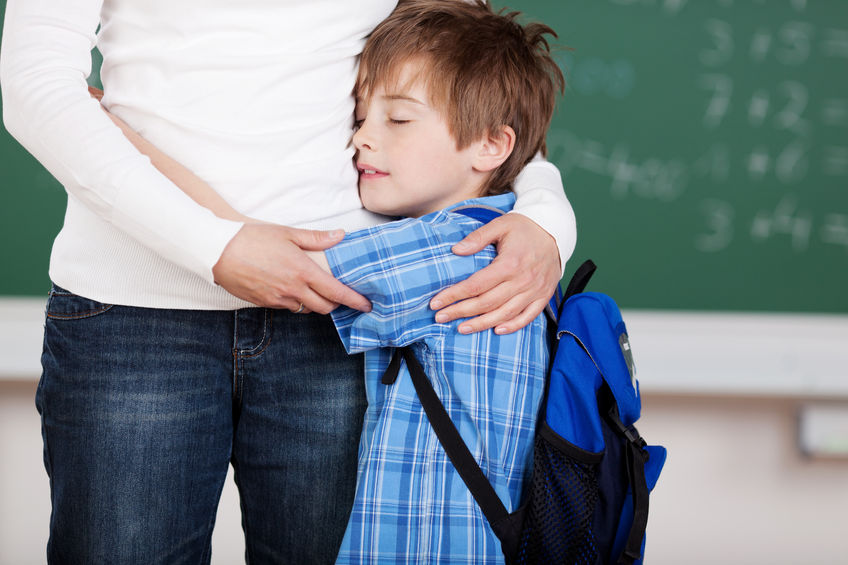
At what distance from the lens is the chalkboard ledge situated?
1978mm

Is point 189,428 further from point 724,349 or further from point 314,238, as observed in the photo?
point 724,349

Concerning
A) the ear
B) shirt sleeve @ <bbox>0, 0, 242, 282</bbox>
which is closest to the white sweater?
shirt sleeve @ <bbox>0, 0, 242, 282</bbox>

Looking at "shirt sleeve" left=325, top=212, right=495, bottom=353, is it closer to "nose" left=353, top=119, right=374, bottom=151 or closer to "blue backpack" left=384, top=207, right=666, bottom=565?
"blue backpack" left=384, top=207, right=666, bottom=565

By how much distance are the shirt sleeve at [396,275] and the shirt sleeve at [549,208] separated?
10 centimetres

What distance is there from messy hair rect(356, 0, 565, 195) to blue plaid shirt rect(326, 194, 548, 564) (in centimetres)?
26

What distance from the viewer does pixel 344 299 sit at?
0.91m

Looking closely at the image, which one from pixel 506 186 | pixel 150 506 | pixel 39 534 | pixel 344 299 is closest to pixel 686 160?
pixel 506 186

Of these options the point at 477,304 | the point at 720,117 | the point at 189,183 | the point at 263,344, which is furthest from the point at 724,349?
the point at 189,183

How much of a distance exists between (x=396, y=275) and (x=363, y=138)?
248 millimetres

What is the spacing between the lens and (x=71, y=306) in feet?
3.08

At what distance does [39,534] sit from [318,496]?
1.69 metres

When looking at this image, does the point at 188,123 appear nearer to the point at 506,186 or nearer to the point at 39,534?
the point at 506,186

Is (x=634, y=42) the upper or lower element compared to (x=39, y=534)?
upper

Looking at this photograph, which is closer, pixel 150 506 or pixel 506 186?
pixel 150 506
